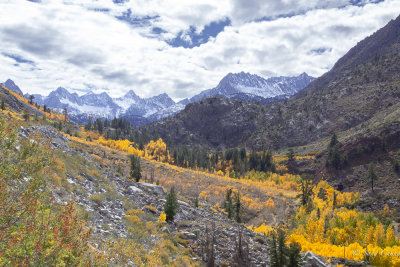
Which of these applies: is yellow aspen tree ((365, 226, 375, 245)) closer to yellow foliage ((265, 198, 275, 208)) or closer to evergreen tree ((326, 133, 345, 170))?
yellow foliage ((265, 198, 275, 208))

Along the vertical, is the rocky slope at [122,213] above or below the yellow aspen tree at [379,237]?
above

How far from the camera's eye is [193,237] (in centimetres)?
1975

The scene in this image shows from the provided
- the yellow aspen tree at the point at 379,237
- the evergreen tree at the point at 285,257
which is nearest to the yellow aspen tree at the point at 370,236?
the yellow aspen tree at the point at 379,237

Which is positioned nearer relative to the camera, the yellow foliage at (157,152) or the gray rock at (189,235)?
the gray rock at (189,235)

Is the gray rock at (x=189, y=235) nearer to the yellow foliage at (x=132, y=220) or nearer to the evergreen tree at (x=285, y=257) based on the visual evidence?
the yellow foliage at (x=132, y=220)

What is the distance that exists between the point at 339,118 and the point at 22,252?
198006 millimetres

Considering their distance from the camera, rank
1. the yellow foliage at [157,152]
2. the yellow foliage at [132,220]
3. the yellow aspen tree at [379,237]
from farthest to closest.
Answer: the yellow foliage at [157,152]
the yellow aspen tree at [379,237]
the yellow foliage at [132,220]

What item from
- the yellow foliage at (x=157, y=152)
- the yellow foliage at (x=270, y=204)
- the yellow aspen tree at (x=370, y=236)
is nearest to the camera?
the yellow aspen tree at (x=370, y=236)

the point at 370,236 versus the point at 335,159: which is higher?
the point at 335,159

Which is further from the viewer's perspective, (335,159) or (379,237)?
(335,159)

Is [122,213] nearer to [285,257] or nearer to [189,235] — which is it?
[189,235]

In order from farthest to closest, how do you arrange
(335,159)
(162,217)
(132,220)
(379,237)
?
(335,159) → (379,237) → (162,217) → (132,220)

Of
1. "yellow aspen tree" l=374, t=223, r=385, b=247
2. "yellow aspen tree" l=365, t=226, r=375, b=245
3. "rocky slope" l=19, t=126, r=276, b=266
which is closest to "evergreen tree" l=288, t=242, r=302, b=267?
"rocky slope" l=19, t=126, r=276, b=266

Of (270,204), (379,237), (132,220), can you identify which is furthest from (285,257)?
(270,204)
